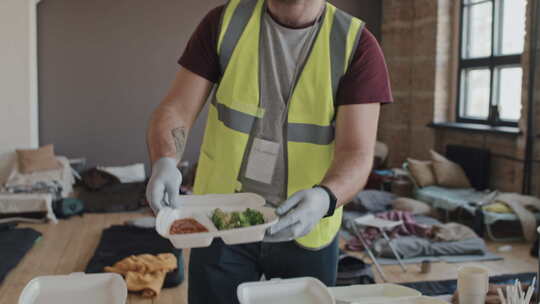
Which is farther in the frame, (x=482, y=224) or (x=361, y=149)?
(x=482, y=224)

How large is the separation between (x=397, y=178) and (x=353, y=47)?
4899mm

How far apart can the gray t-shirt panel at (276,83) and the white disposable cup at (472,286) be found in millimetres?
517

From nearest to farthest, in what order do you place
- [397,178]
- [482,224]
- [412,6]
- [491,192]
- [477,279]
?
[477,279] → [482,224] → [491,192] → [397,178] → [412,6]

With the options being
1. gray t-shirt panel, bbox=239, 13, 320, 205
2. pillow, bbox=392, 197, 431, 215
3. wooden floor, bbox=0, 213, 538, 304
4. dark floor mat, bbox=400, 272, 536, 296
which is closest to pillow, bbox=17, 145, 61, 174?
wooden floor, bbox=0, 213, 538, 304

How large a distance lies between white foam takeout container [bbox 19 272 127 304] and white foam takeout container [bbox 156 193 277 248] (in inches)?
6.5

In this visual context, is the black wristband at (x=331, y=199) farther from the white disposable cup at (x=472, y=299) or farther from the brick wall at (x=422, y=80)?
the brick wall at (x=422, y=80)

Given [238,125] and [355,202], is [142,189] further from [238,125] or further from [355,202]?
[238,125]

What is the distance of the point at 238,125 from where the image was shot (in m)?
1.64

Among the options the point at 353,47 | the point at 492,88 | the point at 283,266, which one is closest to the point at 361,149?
the point at 353,47

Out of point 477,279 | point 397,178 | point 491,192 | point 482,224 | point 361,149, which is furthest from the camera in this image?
point 397,178

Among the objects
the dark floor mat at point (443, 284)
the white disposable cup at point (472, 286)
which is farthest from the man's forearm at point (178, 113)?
the dark floor mat at point (443, 284)

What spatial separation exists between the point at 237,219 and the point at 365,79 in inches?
21.2

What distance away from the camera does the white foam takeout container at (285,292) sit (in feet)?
4.19

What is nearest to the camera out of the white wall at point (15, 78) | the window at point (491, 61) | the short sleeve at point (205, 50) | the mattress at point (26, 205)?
the short sleeve at point (205, 50)
